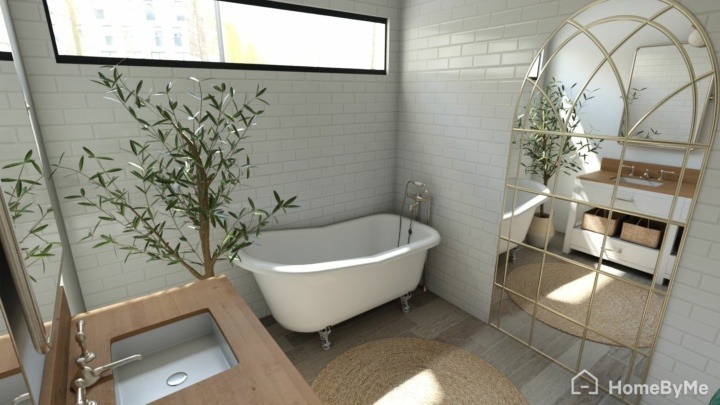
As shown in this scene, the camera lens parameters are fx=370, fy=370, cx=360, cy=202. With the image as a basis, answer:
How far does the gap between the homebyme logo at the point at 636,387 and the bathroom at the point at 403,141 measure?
0.04 metres

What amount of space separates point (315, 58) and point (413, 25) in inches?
34.6

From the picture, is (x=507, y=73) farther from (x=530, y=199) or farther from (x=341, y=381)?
(x=341, y=381)

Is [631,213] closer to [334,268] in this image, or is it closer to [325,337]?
[334,268]

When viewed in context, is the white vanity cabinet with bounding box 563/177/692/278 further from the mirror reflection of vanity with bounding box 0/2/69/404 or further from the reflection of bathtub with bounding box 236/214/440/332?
the mirror reflection of vanity with bounding box 0/2/69/404

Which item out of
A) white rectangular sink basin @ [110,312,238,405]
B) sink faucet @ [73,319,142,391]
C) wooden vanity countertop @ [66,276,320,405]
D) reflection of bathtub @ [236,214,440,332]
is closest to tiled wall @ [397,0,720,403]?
reflection of bathtub @ [236,214,440,332]

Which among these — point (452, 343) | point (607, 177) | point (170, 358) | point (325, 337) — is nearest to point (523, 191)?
point (607, 177)

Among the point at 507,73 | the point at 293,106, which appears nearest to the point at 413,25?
the point at 507,73

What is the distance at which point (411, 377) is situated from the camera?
239 cm

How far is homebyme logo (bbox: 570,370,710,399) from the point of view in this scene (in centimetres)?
Result: 191

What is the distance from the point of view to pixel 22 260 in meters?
0.81

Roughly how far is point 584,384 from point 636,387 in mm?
278

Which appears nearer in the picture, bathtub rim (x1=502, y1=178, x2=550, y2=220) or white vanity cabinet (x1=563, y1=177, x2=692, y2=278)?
white vanity cabinet (x1=563, y1=177, x2=692, y2=278)

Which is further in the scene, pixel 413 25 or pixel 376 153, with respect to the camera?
pixel 376 153

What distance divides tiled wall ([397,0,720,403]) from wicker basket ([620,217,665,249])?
131 mm
